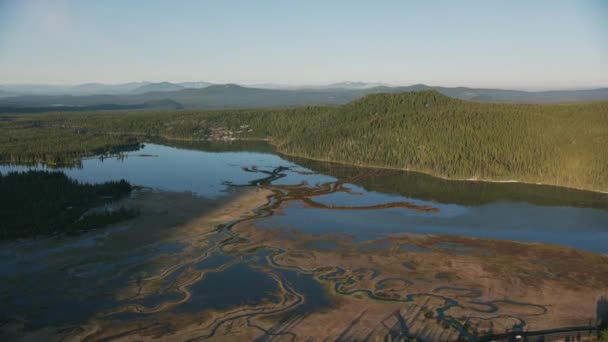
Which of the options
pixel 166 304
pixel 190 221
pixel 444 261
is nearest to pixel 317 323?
pixel 166 304

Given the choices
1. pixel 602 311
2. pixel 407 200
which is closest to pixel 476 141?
pixel 407 200

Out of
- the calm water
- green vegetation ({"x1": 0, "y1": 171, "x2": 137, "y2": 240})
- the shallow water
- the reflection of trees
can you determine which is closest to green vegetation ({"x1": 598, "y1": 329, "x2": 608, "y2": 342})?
the reflection of trees

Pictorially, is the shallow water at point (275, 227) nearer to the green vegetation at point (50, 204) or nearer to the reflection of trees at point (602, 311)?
the green vegetation at point (50, 204)

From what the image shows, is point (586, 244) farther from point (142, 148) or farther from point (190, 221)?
point (142, 148)

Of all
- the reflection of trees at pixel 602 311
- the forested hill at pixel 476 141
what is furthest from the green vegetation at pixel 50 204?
the forested hill at pixel 476 141

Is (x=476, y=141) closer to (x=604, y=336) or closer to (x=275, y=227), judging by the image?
(x=275, y=227)
